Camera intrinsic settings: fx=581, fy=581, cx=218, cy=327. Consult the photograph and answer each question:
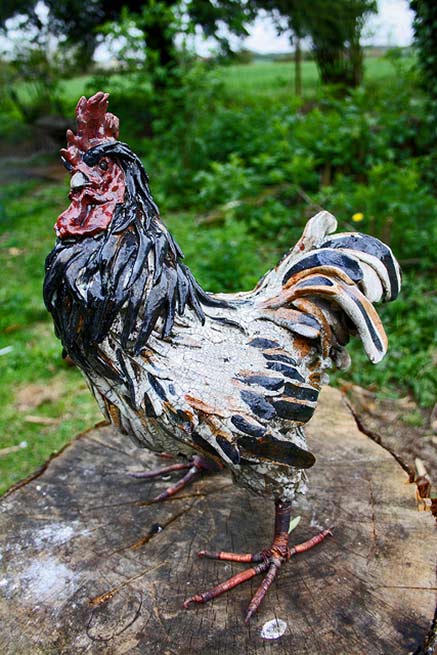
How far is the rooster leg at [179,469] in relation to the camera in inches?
89.3

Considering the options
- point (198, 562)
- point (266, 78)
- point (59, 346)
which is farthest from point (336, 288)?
point (266, 78)

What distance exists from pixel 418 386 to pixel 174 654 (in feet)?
9.32

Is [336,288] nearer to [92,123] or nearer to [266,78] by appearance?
[92,123]

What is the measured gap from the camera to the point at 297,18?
8.56 metres

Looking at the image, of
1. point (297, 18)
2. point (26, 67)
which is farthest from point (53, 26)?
point (297, 18)

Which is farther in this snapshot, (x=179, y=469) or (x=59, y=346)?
(x=59, y=346)

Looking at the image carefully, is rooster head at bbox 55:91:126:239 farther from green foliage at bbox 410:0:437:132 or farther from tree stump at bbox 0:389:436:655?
green foliage at bbox 410:0:437:132

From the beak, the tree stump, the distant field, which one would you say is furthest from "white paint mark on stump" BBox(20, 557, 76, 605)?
the distant field

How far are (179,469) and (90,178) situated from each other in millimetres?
1280

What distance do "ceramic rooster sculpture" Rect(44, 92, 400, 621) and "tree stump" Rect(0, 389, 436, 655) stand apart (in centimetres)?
11

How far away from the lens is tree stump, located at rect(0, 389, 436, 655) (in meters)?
1.67

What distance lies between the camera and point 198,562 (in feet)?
6.38

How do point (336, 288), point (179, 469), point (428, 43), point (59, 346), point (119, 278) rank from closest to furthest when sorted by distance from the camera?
point (119, 278) < point (336, 288) < point (179, 469) < point (59, 346) < point (428, 43)

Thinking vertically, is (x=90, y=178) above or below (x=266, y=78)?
below
